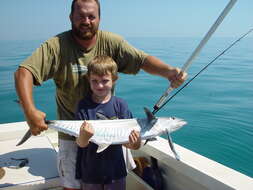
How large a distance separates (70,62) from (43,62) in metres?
0.22

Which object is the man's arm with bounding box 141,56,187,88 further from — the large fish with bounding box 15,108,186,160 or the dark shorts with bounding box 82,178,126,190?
the dark shorts with bounding box 82,178,126,190

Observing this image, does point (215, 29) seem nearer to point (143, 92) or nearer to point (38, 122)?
point (38, 122)

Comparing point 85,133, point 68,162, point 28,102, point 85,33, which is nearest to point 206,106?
point 68,162

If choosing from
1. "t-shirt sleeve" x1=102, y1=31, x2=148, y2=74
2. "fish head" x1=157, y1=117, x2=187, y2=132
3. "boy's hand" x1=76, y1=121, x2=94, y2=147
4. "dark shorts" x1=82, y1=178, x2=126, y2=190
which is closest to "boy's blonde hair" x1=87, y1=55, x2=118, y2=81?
"t-shirt sleeve" x1=102, y1=31, x2=148, y2=74

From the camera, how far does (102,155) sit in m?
2.14

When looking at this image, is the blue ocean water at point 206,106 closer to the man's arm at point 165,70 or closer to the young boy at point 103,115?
the man's arm at point 165,70

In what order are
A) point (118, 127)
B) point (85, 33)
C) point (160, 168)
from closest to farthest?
1. point (118, 127)
2. point (85, 33)
3. point (160, 168)

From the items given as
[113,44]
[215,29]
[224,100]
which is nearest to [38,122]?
[113,44]

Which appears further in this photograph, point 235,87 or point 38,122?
point 235,87

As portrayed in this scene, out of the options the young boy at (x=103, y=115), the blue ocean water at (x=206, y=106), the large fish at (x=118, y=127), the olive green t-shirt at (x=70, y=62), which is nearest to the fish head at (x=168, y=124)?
the large fish at (x=118, y=127)

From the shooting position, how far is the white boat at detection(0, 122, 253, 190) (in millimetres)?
2129

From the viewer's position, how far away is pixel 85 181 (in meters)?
2.18

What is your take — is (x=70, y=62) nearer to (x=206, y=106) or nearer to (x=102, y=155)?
(x=102, y=155)

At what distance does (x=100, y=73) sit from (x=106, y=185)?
79cm
